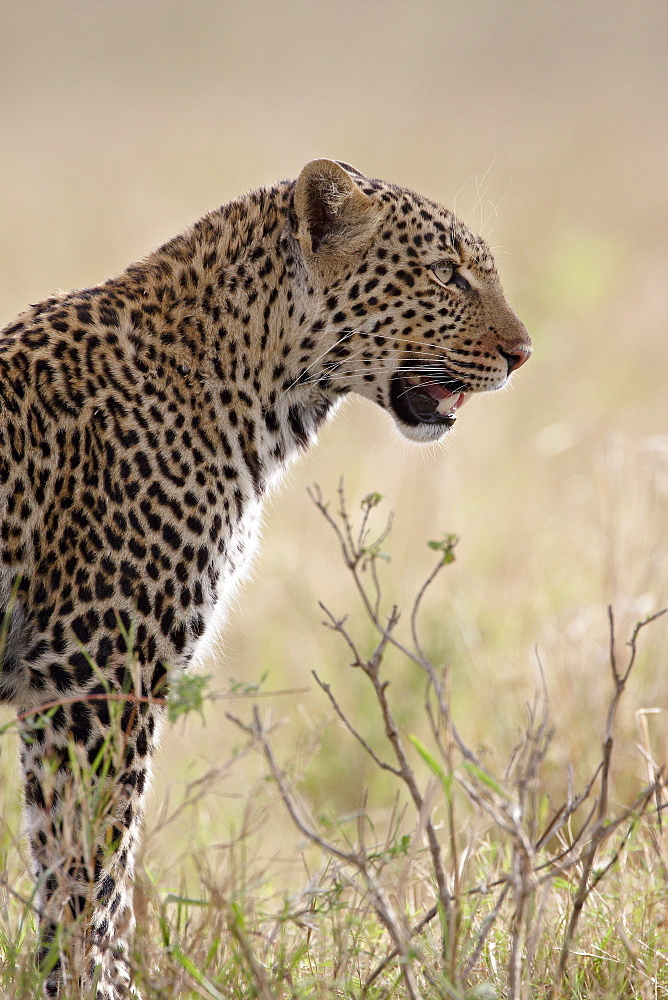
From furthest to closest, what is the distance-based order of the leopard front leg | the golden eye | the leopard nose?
the leopard nose
the golden eye
the leopard front leg

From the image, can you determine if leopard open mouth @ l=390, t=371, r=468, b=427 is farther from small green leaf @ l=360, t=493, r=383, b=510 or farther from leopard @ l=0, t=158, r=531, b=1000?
small green leaf @ l=360, t=493, r=383, b=510

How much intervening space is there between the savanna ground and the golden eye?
0.45 meters

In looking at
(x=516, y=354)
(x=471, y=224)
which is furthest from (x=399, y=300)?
(x=471, y=224)

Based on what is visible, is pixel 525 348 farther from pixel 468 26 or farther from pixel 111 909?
pixel 468 26

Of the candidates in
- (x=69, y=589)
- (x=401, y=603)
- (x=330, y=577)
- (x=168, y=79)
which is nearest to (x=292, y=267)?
(x=69, y=589)

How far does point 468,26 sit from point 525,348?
1276 inches

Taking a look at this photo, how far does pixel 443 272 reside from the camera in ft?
15.3

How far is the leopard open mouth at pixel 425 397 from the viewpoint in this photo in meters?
4.68

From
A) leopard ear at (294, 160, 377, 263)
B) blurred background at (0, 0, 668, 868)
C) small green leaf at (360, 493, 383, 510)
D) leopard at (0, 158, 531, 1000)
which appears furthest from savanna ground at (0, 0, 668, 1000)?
leopard ear at (294, 160, 377, 263)

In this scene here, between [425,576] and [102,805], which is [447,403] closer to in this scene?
Answer: [102,805]

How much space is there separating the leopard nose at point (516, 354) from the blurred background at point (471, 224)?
0.95 metres

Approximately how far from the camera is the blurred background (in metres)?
7.04

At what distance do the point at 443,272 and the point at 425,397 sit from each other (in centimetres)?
50

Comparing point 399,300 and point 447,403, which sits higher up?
point 399,300
